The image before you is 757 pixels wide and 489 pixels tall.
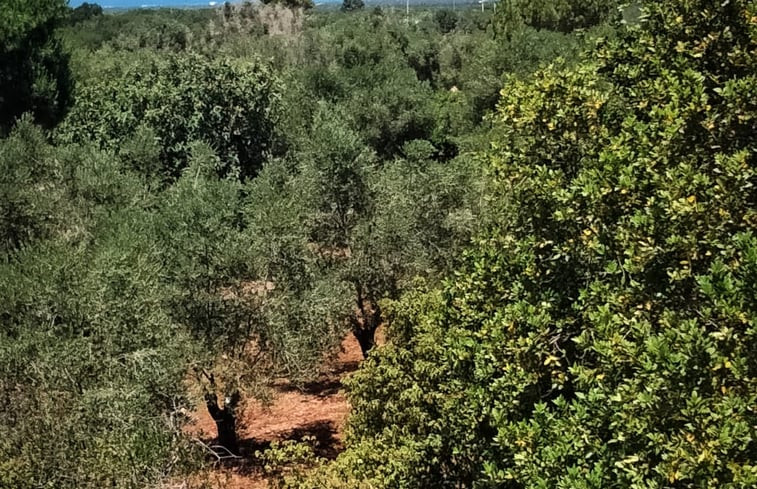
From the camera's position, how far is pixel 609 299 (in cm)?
599

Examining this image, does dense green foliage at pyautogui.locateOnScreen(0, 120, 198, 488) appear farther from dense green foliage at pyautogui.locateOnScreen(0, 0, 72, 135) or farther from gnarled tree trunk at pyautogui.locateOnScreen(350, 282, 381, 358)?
dense green foliage at pyautogui.locateOnScreen(0, 0, 72, 135)

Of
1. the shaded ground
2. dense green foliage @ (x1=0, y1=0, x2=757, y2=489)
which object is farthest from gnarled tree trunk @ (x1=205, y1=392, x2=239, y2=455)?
the shaded ground

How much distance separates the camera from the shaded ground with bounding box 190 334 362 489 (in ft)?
49.0

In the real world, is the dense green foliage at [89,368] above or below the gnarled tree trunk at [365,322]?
above

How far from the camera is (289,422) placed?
17.6m

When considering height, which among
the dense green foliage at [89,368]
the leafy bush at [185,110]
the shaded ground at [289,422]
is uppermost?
the leafy bush at [185,110]

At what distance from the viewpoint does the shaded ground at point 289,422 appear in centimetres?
1493

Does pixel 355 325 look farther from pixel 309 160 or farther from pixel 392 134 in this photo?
pixel 392 134

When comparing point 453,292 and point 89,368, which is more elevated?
point 453,292

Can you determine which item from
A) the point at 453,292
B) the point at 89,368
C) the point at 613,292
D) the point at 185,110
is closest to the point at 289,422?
the point at 89,368

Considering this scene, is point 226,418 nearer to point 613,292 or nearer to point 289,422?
point 289,422

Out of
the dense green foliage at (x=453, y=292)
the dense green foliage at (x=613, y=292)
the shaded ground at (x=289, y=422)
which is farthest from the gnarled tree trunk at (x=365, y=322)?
the dense green foliage at (x=613, y=292)

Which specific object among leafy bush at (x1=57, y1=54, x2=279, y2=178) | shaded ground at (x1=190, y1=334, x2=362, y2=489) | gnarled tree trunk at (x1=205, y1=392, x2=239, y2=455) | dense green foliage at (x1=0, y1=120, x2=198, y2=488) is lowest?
shaded ground at (x1=190, y1=334, x2=362, y2=489)

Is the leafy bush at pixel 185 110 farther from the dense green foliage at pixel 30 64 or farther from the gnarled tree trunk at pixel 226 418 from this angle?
the gnarled tree trunk at pixel 226 418
